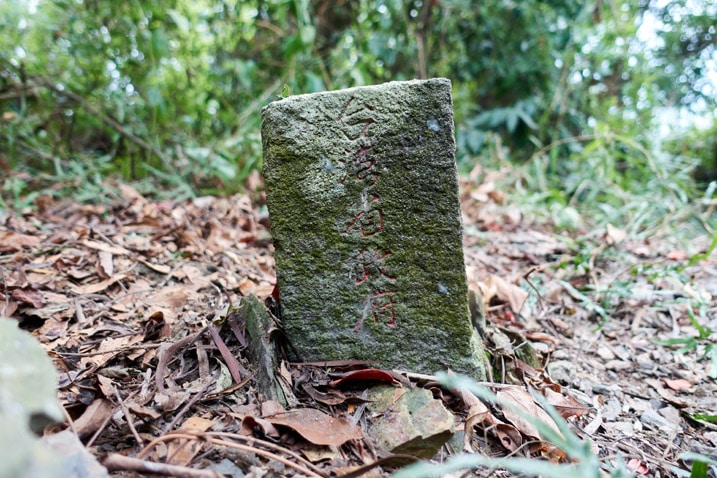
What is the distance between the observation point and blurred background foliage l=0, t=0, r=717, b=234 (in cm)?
311

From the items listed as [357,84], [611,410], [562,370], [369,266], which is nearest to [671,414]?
[611,410]

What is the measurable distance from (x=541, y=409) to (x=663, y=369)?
806 mm

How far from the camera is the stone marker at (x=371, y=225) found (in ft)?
4.14

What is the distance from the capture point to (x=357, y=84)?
3.55 metres

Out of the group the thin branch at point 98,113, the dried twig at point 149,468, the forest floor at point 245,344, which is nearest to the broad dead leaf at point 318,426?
the forest floor at point 245,344

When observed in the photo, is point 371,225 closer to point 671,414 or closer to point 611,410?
point 611,410

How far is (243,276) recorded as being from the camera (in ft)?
6.68

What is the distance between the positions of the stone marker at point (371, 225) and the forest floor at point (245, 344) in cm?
11

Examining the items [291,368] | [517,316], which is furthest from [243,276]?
[517,316]

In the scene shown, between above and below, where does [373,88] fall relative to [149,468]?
above

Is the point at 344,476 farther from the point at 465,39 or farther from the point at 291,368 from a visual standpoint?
the point at 465,39

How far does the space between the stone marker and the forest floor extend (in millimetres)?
106

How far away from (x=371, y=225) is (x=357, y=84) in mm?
2502

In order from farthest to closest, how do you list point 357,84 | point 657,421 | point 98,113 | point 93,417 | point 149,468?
point 357,84 → point 98,113 → point 657,421 → point 93,417 → point 149,468
